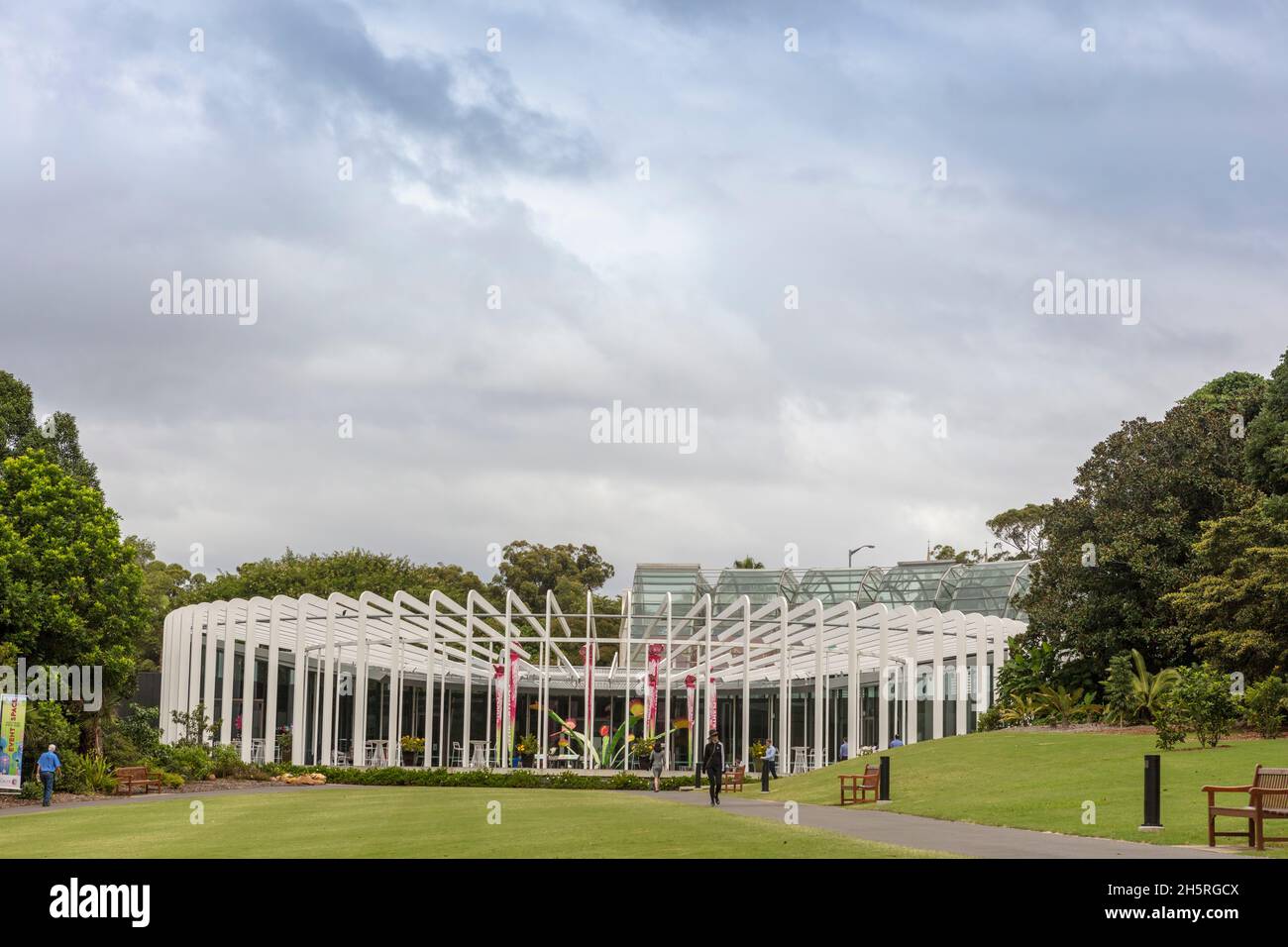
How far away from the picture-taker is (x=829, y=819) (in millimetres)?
20422

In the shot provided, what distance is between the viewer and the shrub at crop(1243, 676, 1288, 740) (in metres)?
27.1

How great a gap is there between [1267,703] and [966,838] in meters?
14.1

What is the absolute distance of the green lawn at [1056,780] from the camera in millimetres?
17891

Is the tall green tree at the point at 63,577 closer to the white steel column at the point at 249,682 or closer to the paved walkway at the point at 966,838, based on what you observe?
the white steel column at the point at 249,682

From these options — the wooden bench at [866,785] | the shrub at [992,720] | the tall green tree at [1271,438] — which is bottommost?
the shrub at [992,720]

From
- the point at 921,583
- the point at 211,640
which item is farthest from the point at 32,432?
the point at 921,583

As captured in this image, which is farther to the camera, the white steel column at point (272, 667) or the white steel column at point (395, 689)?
the white steel column at point (272, 667)

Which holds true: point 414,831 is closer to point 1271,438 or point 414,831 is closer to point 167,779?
point 167,779

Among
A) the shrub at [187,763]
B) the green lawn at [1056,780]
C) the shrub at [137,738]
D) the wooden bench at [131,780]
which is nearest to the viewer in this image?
the green lawn at [1056,780]

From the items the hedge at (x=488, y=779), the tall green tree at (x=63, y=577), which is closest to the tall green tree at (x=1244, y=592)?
the hedge at (x=488, y=779)

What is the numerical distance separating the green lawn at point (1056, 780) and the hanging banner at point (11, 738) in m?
15.6
